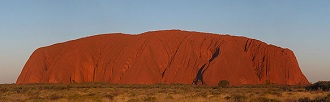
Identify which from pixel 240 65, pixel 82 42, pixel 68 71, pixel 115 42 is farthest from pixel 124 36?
pixel 240 65

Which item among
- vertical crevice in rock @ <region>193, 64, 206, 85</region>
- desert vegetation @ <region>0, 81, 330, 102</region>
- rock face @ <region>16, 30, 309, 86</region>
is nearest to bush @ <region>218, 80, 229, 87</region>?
rock face @ <region>16, 30, 309, 86</region>

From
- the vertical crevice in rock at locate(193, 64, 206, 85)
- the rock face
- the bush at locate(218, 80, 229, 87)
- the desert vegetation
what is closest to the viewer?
the desert vegetation

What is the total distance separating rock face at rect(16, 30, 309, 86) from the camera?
9288 centimetres

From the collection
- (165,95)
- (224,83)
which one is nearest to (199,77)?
(224,83)

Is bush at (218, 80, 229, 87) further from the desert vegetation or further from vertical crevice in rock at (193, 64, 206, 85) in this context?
the desert vegetation

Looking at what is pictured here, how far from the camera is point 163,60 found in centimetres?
9881

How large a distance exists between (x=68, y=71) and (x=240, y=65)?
38.5 metres

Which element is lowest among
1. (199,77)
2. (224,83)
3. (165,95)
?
(224,83)

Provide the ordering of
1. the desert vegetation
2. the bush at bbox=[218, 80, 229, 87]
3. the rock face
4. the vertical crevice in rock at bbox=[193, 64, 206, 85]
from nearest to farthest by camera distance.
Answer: the desert vegetation < the bush at bbox=[218, 80, 229, 87] < the vertical crevice in rock at bbox=[193, 64, 206, 85] < the rock face

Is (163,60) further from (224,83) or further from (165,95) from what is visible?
(165,95)

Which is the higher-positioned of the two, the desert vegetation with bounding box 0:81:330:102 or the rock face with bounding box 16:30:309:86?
the rock face with bounding box 16:30:309:86

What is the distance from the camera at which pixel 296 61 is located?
104 metres

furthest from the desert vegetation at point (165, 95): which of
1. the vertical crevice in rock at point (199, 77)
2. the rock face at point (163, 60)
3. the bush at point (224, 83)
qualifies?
the rock face at point (163, 60)

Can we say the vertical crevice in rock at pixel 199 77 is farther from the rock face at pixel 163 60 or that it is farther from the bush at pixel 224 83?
the bush at pixel 224 83
